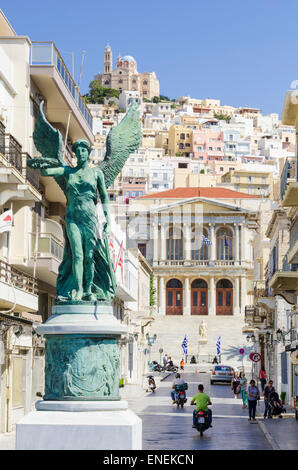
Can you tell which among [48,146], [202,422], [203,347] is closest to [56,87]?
[202,422]

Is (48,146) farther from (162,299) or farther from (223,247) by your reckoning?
(223,247)

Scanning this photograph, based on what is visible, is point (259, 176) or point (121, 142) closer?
point (121, 142)

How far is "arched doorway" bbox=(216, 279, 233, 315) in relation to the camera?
105950mm

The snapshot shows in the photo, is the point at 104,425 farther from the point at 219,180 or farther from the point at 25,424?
the point at 219,180

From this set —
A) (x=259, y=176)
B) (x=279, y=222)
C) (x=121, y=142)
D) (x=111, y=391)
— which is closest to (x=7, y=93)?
(x=121, y=142)

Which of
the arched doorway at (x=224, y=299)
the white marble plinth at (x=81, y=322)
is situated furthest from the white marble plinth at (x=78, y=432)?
the arched doorway at (x=224, y=299)

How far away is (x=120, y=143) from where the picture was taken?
1117 cm

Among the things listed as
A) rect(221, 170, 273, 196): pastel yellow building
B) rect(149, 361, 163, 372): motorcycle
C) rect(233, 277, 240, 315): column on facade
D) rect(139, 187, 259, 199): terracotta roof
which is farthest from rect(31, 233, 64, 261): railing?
rect(221, 170, 273, 196): pastel yellow building

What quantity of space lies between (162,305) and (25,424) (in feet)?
316

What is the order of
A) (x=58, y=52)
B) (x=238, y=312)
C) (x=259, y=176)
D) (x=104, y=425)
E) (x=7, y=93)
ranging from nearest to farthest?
(x=104, y=425), (x=7, y=93), (x=58, y=52), (x=238, y=312), (x=259, y=176)

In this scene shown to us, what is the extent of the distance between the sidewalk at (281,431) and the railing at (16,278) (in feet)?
23.2

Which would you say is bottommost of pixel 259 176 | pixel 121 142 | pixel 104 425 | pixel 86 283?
pixel 104 425

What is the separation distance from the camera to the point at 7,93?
2384 cm

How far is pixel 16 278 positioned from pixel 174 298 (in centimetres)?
8432
